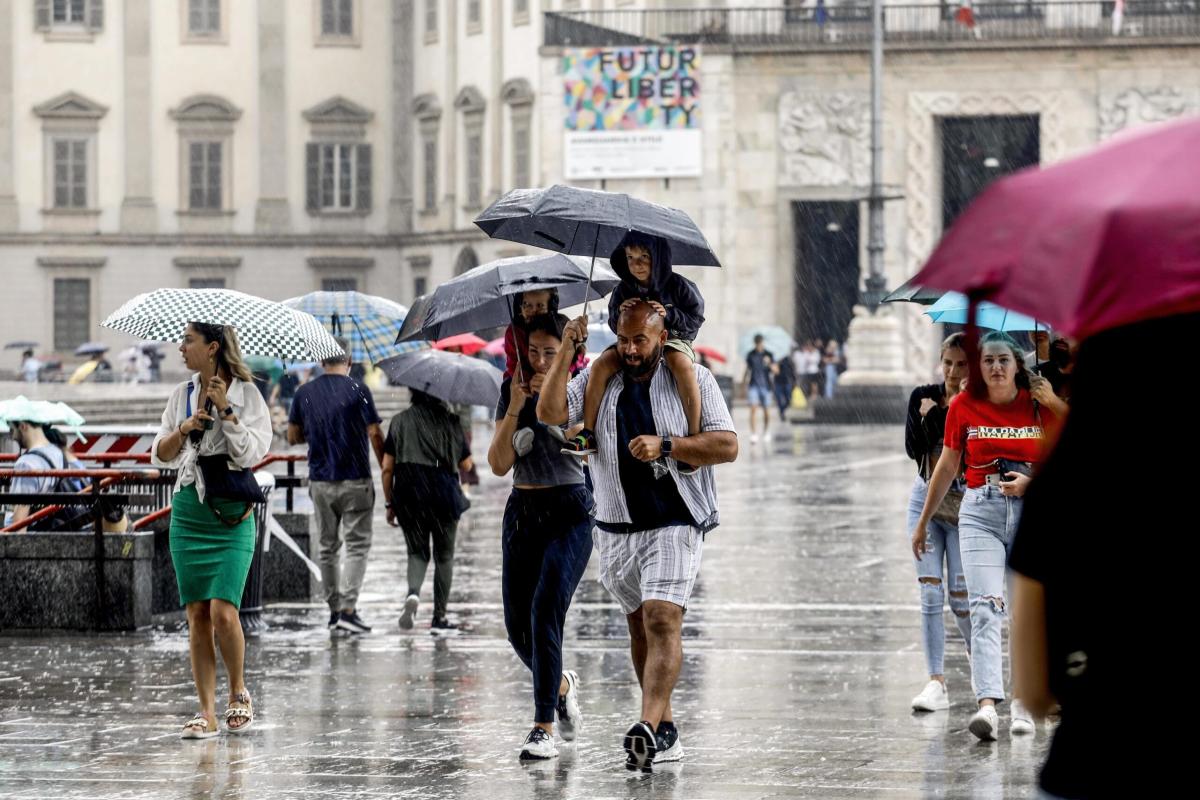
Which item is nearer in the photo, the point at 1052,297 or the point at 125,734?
the point at 1052,297

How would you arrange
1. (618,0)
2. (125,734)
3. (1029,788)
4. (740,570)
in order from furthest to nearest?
(618,0), (740,570), (125,734), (1029,788)

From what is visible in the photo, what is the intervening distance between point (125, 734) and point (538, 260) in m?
2.58

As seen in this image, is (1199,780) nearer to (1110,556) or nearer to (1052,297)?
(1110,556)

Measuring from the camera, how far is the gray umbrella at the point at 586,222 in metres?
7.81

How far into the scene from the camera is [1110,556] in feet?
10.9

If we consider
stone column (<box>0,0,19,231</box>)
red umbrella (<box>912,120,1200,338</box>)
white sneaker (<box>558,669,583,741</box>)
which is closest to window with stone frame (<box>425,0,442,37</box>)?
stone column (<box>0,0,19,231</box>)

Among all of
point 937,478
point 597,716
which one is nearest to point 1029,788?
point 937,478

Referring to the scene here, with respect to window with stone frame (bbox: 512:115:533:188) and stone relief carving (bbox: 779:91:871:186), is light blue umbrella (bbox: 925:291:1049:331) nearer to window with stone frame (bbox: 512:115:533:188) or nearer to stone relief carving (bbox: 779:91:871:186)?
stone relief carving (bbox: 779:91:871:186)

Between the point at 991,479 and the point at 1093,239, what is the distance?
5.34 meters

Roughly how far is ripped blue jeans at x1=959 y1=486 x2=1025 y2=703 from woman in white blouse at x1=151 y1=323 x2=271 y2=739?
291 centimetres

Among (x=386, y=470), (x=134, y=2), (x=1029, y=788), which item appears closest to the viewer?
(x=1029, y=788)

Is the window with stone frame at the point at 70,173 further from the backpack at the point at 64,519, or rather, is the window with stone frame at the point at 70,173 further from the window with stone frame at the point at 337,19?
the backpack at the point at 64,519

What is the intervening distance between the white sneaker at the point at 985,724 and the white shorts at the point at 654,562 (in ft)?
4.76

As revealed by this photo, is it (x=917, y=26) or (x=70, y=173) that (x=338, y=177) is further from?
(x=917, y=26)
